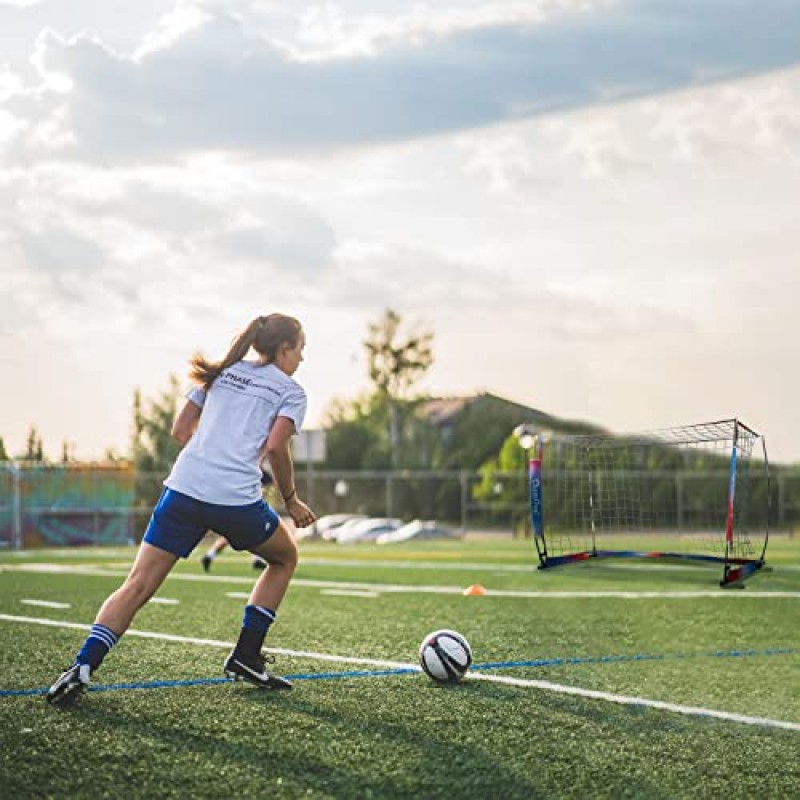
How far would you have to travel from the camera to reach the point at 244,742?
513 centimetres

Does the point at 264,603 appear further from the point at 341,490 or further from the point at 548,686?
the point at 341,490

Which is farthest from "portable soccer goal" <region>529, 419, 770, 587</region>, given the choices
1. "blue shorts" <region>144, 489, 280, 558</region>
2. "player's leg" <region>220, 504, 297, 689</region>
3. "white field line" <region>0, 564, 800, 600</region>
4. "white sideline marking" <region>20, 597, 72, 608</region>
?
"white sideline marking" <region>20, 597, 72, 608</region>

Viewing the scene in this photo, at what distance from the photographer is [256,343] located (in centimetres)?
654

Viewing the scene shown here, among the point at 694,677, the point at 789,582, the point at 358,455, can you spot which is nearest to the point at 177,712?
the point at 694,677

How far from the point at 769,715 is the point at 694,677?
125 centimetres

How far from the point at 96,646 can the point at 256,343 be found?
64.0 inches

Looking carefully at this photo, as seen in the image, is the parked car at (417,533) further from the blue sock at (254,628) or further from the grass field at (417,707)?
the blue sock at (254,628)

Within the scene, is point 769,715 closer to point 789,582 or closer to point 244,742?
point 244,742

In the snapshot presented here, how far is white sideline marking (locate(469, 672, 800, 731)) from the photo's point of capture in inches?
225

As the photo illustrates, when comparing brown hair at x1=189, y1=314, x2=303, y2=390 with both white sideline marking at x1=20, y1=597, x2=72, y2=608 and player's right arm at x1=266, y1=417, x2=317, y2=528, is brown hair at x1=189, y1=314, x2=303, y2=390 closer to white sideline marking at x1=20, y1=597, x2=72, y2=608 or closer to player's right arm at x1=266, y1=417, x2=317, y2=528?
player's right arm at x1=266, y1=417, x2=317, y2=528

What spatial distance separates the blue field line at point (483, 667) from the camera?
6449 millimetres

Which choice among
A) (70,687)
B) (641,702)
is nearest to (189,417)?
(70,687)

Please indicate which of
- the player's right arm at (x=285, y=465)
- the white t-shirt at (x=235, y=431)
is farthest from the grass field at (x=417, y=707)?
the white t-shirt at (x=235, y=431)

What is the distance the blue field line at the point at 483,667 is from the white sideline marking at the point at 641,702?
445 millimetres
